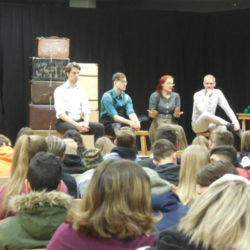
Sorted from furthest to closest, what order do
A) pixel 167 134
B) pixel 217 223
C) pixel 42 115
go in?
pixel 42 115
pixel 167 134
pixel 217 223

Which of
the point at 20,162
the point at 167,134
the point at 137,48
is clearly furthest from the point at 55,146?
the point at 137,48

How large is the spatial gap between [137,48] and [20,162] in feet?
23.5

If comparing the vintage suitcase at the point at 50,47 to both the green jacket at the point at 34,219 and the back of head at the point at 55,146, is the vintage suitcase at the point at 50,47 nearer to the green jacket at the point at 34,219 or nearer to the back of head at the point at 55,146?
the back of head at the point at 55,146

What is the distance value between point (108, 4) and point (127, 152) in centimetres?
667

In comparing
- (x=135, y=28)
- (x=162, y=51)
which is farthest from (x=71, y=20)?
(x=162, y=51)

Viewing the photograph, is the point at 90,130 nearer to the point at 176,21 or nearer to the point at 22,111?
the point at 22,111

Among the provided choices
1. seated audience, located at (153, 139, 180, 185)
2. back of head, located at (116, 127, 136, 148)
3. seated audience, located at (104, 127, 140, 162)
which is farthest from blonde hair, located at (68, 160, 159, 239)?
back of head, located at (116, 127, 136, 148)

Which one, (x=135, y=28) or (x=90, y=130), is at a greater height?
(x=135, y=28)

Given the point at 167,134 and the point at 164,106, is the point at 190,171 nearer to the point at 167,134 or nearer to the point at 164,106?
the point at 167,134

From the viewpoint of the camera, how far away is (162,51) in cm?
1012

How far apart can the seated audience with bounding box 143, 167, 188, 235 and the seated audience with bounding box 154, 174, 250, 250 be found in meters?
0.79

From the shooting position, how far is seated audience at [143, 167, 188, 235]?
231 centimetres

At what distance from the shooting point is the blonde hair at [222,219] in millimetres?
1393

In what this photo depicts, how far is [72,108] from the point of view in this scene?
669cm
